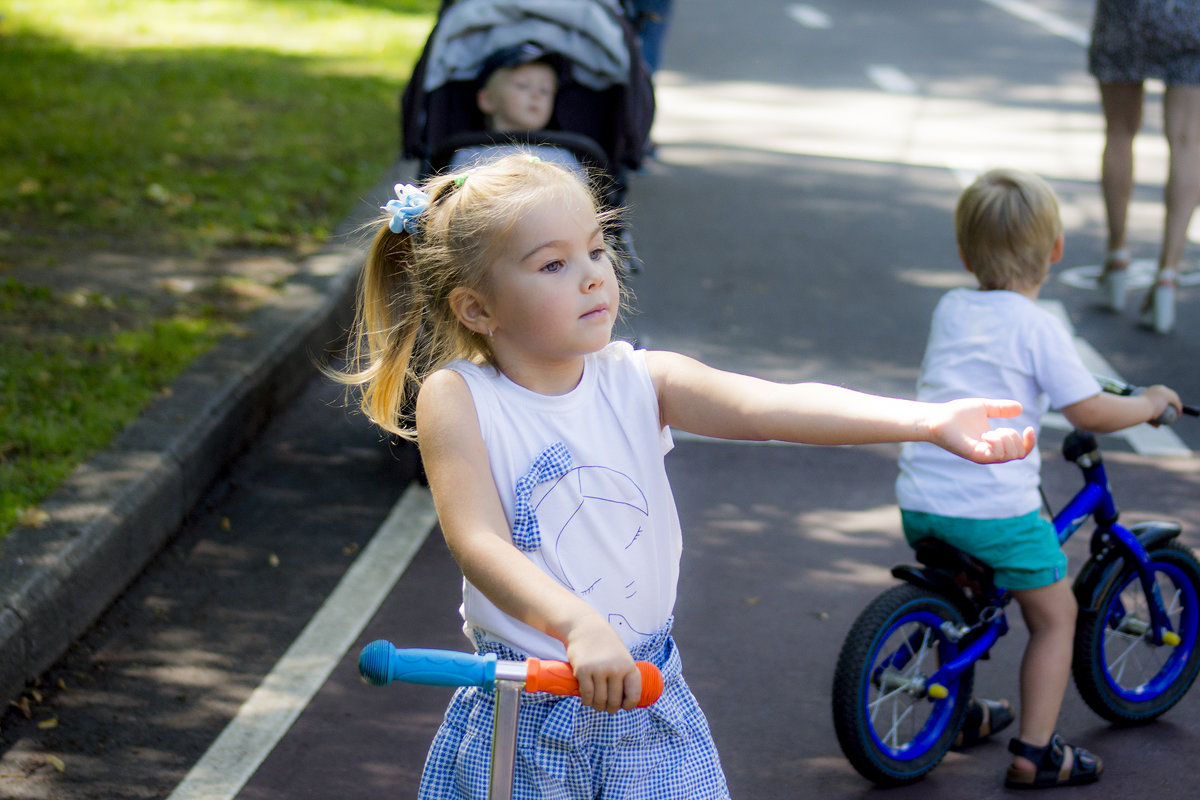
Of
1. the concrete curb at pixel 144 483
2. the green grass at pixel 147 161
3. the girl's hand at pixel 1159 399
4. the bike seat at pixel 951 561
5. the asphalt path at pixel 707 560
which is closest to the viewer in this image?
the girl's hand at pixel 1159 399

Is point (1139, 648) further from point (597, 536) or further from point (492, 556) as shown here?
point (492, 556)

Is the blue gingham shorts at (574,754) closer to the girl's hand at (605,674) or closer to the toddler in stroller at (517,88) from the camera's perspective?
the girl's hand at (605,674)

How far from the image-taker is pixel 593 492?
2.26 meters

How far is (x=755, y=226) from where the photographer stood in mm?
9055

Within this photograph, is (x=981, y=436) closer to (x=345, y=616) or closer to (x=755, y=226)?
(x=345, y=616)

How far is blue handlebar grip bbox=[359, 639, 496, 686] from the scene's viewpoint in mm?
1641

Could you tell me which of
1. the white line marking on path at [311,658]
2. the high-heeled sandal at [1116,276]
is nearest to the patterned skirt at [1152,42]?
the high-heeled sandal at [1116,276]

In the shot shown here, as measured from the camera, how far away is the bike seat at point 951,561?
133 inches

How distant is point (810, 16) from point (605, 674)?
1825cm

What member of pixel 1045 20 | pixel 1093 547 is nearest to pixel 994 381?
pixel 1093 547

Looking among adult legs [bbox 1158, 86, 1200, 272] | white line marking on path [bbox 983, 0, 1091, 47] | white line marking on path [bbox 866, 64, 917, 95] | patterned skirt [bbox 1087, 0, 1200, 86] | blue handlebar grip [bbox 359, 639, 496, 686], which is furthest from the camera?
white line marking on path [bbox 983, 0, 1091, 47]

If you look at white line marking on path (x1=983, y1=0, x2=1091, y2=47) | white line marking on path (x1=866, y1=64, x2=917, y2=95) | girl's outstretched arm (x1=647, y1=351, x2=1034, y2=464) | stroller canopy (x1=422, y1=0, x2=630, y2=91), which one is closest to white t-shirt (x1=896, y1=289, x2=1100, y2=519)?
girl's outstretched arm (x1=647, y1=351, x2=1034, y2=464)

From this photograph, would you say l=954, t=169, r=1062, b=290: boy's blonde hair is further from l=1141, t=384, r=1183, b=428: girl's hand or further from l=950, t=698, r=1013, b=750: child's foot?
l=950, t=698, r=1013, b=750: child's foot

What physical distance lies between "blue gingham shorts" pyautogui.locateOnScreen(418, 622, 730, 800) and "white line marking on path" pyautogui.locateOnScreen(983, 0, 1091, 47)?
52.1 feet
